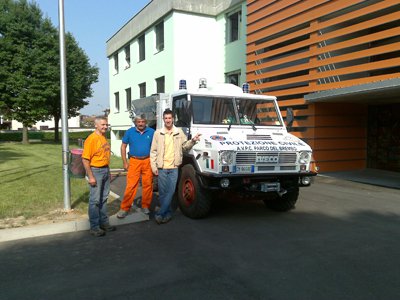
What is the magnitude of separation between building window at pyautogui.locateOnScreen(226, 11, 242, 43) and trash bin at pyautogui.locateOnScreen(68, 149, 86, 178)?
11230 millimetres

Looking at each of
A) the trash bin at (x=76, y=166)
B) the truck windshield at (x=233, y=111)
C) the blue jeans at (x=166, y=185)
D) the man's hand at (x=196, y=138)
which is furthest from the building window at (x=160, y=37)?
the blue jeans at (x=166, y=185)

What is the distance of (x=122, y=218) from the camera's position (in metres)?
6.49

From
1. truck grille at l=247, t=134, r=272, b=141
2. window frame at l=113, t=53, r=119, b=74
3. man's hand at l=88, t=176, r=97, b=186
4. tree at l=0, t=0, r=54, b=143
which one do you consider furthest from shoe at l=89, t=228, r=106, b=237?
tree at l=0, t=0, r=54, b=143

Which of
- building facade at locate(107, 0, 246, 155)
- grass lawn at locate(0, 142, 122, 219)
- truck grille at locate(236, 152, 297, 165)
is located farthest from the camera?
building facade at locate(107, 0, 246, 155)

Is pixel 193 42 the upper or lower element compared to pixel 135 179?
upper

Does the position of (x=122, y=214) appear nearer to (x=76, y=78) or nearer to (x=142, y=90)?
(x=142, y=90)

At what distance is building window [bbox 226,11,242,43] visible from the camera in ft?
54.8

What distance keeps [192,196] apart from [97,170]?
1.71 metres

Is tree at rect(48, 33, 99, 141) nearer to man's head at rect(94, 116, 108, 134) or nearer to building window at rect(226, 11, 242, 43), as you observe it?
building window at rect(226, 11, 242, 43)

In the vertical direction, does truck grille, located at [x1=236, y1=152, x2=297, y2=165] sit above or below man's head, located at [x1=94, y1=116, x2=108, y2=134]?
below

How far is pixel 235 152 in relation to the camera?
595 cm

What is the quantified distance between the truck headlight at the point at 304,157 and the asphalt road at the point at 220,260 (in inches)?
40.3

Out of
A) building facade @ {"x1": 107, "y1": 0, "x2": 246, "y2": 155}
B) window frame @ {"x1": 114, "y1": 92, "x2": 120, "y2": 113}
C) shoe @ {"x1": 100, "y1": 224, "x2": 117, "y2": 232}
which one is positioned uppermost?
building facade @ {"x1": 107, "y1": 0, "x2": 246, "y2": 155}

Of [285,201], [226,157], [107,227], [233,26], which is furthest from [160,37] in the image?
[107,227]
